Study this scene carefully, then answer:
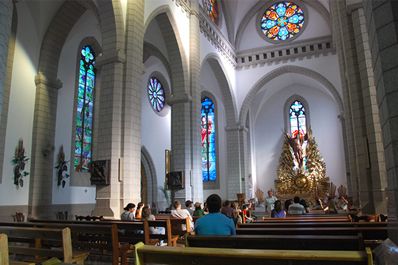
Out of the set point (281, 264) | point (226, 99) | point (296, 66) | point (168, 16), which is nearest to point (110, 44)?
point (168, 16)

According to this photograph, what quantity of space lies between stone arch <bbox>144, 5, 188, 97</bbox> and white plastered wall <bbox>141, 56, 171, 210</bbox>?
413cm

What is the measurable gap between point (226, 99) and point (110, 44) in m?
9.90

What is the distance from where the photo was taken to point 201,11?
47.3ft

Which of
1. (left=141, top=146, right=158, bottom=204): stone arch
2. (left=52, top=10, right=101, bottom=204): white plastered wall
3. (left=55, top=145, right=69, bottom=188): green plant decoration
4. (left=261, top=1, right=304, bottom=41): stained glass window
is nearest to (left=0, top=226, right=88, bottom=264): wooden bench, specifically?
(left=55, top=145, right=69, bottom=188): green plant decoration

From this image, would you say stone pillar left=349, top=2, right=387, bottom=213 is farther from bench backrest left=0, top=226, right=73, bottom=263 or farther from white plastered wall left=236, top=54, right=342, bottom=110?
white plastered wall left=236, top=54, right=342, bottom=110

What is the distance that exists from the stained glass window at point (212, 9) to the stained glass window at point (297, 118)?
737 cm

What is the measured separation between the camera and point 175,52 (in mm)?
11945

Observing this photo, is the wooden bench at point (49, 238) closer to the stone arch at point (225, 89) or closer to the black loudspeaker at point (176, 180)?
the black loudspeaker at point (176, 180)

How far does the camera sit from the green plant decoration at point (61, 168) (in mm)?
11031

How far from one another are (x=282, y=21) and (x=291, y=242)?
59.1ft

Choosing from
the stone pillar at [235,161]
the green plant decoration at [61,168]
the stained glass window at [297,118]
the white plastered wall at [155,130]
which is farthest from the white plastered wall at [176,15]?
the stained glass window at [297,118]

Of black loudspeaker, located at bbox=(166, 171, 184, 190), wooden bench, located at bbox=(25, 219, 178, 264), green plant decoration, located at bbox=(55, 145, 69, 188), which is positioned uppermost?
green plant decoration, located at bbox=(55, 145, 69, 188)

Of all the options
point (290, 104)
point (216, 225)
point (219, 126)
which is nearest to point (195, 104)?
point (219, 126)

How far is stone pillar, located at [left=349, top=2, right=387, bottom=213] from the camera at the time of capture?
702 centimetres
